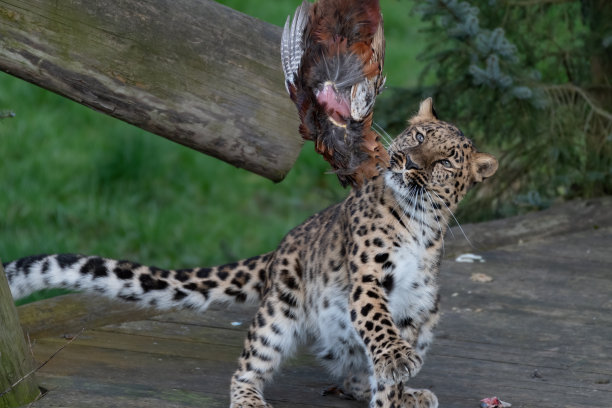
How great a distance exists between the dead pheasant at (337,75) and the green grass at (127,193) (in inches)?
141

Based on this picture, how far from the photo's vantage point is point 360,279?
3.77 metres

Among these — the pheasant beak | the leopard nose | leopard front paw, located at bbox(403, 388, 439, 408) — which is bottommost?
leopard front paw, located at bbox(403, 388, 439, 408)

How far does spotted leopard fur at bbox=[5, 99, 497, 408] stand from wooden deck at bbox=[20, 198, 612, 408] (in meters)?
0.21

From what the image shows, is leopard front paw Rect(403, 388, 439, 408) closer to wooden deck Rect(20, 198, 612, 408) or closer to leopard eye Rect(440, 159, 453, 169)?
wooden deck Rect(20, 198, 612, 408)

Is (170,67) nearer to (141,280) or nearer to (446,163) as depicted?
(141,280)

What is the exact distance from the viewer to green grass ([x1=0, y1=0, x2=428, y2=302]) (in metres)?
7.55

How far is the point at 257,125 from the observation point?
3883 millimetres

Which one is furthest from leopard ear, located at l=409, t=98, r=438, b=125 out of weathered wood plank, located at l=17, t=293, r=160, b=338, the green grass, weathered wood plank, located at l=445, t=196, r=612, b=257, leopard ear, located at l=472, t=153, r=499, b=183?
the green grass

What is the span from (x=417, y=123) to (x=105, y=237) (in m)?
4.24

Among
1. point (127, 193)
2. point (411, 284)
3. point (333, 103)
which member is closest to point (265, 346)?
point (411, 284)

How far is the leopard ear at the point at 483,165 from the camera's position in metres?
3.94

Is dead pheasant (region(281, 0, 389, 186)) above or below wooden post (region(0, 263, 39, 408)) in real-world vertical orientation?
above

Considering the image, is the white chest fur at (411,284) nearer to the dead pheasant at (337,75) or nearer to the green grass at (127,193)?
the dead pheasant at (337,75)

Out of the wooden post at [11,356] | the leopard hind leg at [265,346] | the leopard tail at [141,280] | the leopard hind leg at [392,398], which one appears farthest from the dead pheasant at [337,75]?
the leopard tail at [141,280]
